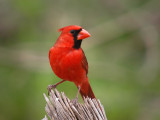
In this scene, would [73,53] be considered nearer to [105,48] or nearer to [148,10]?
[105,48]

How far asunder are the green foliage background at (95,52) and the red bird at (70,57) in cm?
99

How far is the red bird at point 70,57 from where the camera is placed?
11.4 feet

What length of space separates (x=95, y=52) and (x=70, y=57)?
6.81ft

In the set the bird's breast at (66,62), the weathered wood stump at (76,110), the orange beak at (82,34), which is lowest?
the weathered wood stump at (76,110)

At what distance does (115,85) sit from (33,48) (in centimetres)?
139

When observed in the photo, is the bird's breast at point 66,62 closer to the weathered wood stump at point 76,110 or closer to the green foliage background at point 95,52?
the weathered wood stump at point 76,110

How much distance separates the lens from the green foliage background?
496 centimetres

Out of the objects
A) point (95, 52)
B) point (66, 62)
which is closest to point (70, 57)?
point (66, 62)

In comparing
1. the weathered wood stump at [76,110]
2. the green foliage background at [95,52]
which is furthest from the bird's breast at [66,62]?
the green foliage background at [95,52]

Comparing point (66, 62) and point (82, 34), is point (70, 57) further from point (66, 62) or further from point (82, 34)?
point (82, 34)

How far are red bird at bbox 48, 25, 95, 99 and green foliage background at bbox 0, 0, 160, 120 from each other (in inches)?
39.0

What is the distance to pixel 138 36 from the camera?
621 cm

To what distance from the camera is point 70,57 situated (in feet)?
11.5

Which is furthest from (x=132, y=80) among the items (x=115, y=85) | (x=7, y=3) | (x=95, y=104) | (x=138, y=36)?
(x=95, y=104)
